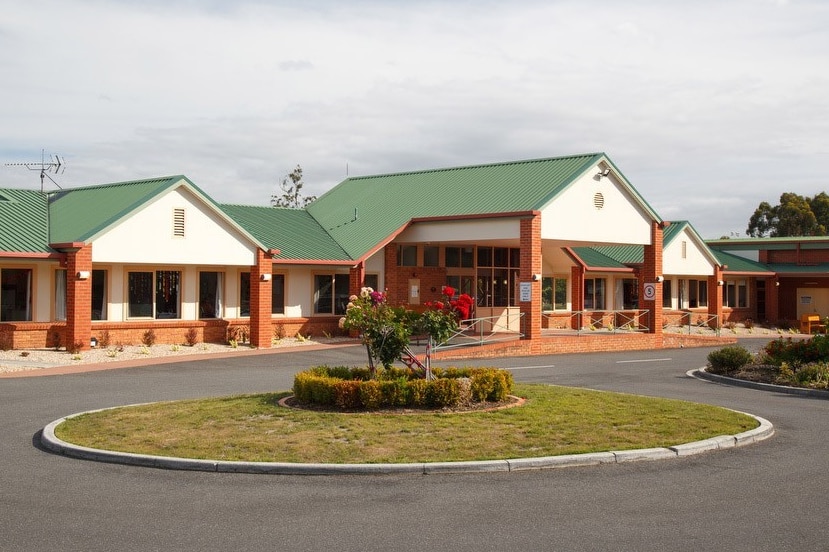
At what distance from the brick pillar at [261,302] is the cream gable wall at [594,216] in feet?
30.2

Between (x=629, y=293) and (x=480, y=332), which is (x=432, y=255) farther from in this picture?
(x=629, y=293)

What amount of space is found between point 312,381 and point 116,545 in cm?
699

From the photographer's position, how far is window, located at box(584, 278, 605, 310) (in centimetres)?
4378

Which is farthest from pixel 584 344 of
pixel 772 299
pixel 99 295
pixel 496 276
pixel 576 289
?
pixel 772 299

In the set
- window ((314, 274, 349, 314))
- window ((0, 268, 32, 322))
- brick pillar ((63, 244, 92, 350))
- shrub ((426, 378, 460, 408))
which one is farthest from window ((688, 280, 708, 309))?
shrub ((426, 378, 460, 408))

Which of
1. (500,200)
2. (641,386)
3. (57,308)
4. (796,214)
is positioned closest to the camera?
(641,386)

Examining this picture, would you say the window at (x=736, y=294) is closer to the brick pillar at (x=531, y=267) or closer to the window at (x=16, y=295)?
the brick pillar at (x=531, y=267)

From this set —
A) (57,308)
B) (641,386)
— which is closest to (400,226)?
(57,308)

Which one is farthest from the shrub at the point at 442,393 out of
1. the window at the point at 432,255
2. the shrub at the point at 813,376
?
the window at the point at 432,255

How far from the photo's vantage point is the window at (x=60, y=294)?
27.6 metres

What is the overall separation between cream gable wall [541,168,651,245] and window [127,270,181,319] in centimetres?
1215

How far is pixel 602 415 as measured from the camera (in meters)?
14.5

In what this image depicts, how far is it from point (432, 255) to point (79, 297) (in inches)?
557

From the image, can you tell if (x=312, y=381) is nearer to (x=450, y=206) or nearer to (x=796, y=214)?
(x=450, y=206)
